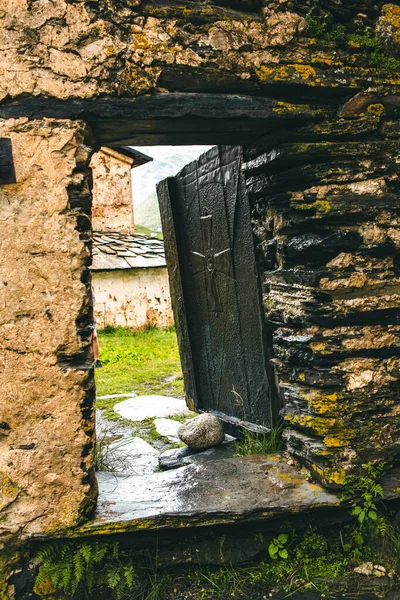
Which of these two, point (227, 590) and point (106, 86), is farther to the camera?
point (227, 590)

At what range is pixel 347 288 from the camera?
2900mm

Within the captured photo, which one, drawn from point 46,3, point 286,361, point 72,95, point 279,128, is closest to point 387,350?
point 286,361

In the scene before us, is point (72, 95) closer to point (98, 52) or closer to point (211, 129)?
point (98, 52)

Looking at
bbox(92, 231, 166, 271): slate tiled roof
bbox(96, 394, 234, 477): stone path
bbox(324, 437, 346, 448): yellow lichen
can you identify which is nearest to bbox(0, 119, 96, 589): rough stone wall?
bbox(96, 394, 234, 477): stone path

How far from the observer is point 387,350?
2.94 meters

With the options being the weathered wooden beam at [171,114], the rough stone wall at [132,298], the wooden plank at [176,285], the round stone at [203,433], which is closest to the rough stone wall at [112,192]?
the rough stone wall at [132,298]

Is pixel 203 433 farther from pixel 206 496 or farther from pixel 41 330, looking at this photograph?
pixel 41 330

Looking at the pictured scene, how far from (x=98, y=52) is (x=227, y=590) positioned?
2.68 meters

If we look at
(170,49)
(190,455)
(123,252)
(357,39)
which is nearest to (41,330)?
(170,49)

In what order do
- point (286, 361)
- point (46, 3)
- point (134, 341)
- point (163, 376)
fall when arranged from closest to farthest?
point (46, 3)
point (286, 361)
point (163, 376)
point (134, 341)

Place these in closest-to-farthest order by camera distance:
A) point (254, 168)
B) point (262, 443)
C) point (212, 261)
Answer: point (254, 168) → point (262, 443) → point (212, 261)

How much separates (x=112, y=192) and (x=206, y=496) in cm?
1102

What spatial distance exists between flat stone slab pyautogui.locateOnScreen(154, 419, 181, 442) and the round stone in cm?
62

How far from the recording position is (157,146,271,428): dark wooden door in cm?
379
